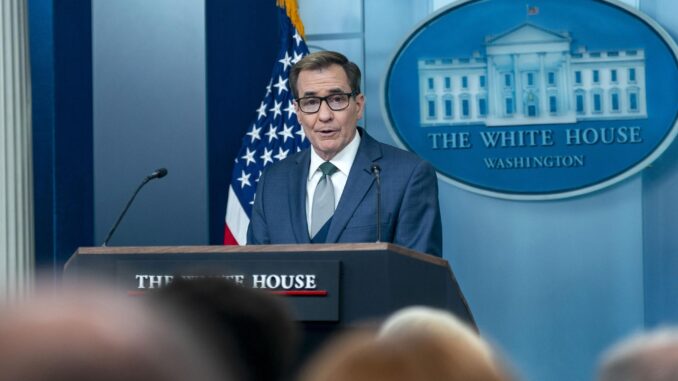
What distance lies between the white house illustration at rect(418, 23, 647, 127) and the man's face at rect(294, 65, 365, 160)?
1.57m

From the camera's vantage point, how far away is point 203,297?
4.43ft

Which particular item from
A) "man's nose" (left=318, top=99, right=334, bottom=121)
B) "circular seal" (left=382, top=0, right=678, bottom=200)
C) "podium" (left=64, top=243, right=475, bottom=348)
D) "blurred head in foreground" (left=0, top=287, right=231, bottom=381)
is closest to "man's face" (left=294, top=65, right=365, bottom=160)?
"man's nose" (left=318, top=99, right=334, bottom=121)

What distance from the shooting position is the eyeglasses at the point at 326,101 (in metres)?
4.04

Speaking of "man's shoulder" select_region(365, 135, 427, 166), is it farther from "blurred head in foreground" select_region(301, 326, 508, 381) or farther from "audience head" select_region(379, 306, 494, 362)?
"blurred head in foreground" select_region(301, 326, 508, 381)

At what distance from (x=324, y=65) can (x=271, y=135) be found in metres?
1.52

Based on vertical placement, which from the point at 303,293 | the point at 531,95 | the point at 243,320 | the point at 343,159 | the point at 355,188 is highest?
the point at 531,95

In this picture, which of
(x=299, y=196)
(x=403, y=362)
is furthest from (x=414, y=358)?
(x=299, y=196)

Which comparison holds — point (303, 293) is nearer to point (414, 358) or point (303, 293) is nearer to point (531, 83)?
point (414, 358)

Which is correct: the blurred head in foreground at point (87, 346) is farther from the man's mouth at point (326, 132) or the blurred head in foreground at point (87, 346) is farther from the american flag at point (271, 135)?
the american flag at point (271, 135)

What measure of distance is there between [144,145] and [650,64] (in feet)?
8.39

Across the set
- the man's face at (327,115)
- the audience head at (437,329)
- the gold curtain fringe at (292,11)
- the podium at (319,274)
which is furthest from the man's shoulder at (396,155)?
the audience head at (437,329)

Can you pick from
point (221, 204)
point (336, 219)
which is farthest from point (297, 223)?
point (221, 204)

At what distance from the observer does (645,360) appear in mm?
936

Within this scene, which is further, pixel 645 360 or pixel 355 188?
pixel 355 188
